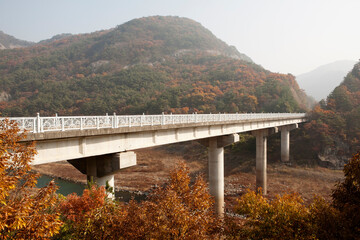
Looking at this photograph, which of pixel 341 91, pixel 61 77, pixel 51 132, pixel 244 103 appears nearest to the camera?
pixel 51 132

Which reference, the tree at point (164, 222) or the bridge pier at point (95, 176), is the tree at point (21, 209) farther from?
the bridge pier at point (95, 176)

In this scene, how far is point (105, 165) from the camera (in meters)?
12.8

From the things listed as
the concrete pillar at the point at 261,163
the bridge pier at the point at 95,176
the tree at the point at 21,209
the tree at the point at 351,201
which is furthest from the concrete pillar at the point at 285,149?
the tree at the point at 21,209

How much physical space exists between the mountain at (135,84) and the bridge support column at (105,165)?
173ft

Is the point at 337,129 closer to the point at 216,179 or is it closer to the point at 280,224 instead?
the point at 216,179

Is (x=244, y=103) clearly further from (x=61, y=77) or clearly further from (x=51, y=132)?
(x=61, y=77)

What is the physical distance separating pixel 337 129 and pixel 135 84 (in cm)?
7156

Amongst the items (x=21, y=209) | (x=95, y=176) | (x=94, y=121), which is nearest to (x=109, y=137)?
(x=94, y=121)

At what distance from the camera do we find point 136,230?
7.70 metres

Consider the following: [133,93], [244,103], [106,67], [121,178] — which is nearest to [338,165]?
[244,103]

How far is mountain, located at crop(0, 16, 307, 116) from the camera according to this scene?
6924 centimetres

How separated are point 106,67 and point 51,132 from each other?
409 feet

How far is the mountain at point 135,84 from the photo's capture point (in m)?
69.2

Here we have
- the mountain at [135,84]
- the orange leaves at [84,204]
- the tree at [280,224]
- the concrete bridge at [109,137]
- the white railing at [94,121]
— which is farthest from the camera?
→ the mountain at [135,84]
